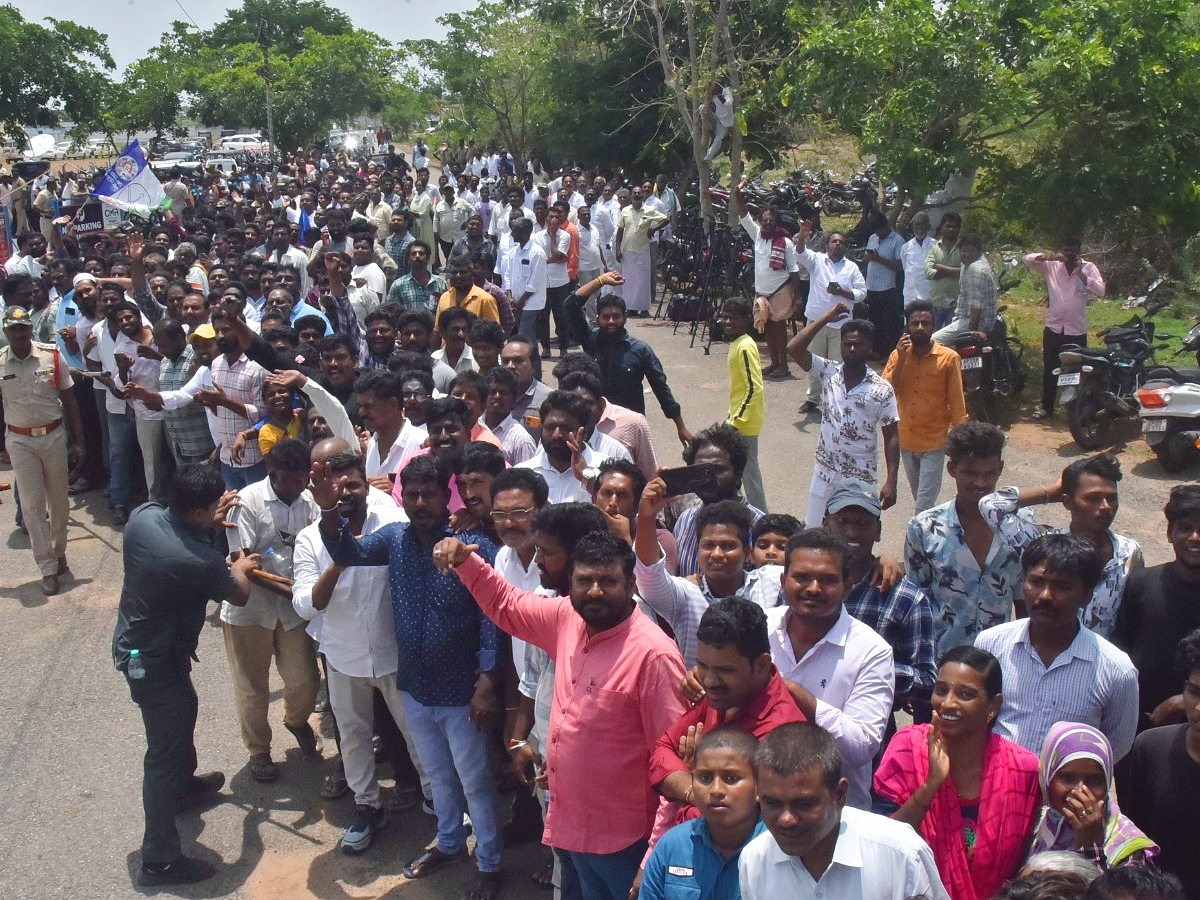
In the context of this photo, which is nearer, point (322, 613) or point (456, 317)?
point (322, 613)

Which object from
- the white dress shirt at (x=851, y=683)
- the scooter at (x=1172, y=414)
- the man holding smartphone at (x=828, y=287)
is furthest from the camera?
the man holding smartphone at (x=828, y=287)

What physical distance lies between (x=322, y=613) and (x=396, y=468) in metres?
1.31

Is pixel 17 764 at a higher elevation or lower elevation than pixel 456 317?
lower

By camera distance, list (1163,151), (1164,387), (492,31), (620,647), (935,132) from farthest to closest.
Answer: (492,31)
(935,132)
(1163,151)
(1164,387)
(620,647)

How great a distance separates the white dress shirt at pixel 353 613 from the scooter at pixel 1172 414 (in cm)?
636

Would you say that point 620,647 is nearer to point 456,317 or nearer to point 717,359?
point 456,317

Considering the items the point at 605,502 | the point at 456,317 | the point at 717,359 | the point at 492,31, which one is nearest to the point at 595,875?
the point at 605,502

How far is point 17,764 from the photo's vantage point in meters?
5.94

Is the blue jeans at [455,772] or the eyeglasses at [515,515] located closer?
the eyeglasses at [515,515]

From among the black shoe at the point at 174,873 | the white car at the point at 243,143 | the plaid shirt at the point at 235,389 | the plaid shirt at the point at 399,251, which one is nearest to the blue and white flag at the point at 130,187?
the plaid shirt at the point at 399,251

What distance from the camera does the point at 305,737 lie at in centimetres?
580

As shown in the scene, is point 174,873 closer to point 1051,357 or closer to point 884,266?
point 1051,357

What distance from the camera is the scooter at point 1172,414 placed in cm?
870

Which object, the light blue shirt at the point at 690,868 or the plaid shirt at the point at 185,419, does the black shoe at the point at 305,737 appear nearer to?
the plaid shirt at the point at 185,419
